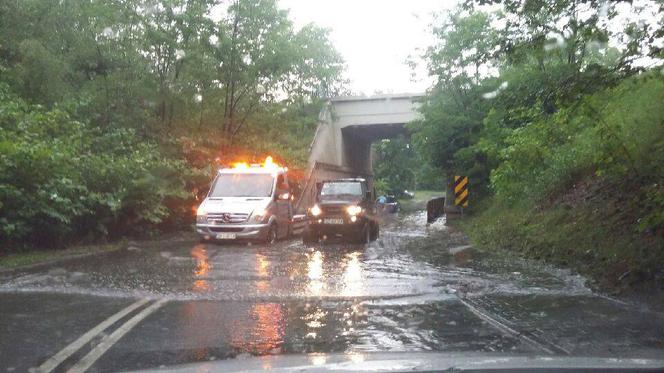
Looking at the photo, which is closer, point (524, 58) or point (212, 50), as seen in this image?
point (524, 58)

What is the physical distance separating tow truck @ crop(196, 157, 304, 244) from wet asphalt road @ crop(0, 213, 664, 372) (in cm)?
408

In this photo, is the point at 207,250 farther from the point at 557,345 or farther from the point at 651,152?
the point at 557,345

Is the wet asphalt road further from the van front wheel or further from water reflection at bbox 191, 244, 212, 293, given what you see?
the van front wheel

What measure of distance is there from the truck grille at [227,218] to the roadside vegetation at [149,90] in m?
2.03

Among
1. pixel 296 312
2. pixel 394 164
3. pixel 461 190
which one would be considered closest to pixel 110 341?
pixel 296 312

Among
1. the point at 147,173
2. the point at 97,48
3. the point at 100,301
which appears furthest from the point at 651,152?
the point at 97,48

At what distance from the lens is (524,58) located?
33.2ft

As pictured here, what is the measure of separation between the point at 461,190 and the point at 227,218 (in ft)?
42.8

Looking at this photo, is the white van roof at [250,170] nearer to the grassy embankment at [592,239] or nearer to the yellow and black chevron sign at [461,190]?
the grassy embankment at [592,239]

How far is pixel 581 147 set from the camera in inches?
640

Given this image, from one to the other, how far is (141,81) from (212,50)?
2713 millimetres

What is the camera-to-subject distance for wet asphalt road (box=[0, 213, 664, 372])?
5.90m

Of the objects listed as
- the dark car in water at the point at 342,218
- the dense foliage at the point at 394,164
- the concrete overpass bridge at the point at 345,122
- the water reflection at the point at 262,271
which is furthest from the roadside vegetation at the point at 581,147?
the dense foliage at the point at 394,164

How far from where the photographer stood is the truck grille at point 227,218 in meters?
17.5
